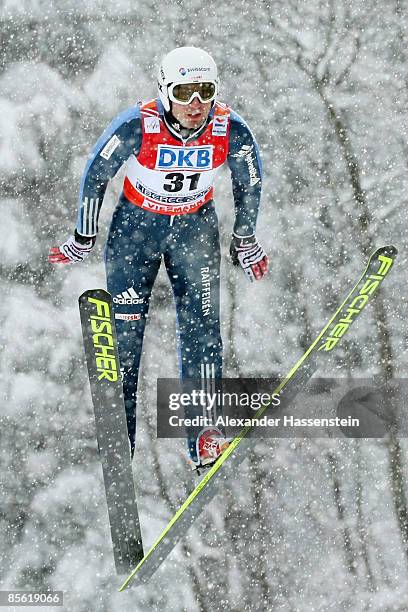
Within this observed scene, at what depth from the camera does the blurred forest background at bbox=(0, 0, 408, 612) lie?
589 centimetres

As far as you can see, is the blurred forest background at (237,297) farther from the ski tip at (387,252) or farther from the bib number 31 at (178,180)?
the bib number 31 at (178,180)

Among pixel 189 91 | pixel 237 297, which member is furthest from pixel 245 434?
pixel 237 297

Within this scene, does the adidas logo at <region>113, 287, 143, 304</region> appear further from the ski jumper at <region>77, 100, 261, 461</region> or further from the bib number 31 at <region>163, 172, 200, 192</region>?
the bib number 31 at <region>163, 172, 200, 192</region>

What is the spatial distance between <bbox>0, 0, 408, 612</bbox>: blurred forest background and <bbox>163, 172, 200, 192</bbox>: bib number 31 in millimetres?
2193

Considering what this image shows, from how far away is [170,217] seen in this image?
371 cm

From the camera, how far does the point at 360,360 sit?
6.60m

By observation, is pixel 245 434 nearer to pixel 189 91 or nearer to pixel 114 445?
pixel 114 445

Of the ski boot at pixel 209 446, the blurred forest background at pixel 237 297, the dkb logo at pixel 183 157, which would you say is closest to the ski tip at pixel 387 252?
the dkb logo at pixel 183 157

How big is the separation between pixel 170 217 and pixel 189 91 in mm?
528

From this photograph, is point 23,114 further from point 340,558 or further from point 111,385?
point 340,558

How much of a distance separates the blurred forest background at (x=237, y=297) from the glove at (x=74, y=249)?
214cm

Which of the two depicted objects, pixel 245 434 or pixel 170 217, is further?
pixel 245 434

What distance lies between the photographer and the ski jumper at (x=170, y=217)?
139 inches

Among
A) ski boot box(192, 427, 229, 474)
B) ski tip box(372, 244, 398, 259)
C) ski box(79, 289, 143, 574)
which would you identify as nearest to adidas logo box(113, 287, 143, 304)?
ski box(79, 289, 143, 574)
